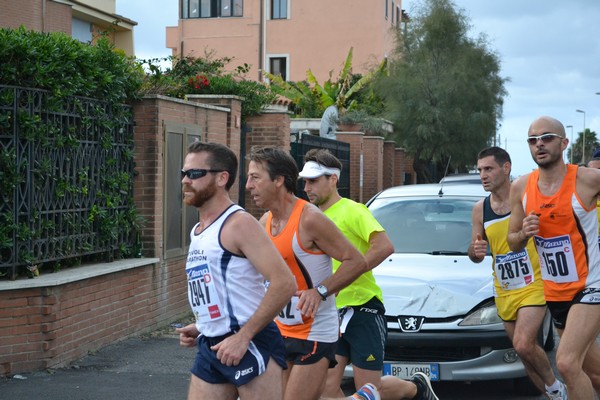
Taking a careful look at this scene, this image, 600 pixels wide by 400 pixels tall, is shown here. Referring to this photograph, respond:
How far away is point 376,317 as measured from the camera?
6.51 m

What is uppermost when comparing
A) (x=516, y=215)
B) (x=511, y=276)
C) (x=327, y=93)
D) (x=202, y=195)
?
(x=327, y=93)

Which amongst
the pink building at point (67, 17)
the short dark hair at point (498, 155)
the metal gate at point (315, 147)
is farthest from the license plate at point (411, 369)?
the pink building at point (67, 17)

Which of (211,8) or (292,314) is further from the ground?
(211,8)

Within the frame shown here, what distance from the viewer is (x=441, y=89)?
39.8 m

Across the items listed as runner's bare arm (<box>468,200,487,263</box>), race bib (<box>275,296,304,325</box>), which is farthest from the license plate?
race bib (<box>275,296,304,325</box>)

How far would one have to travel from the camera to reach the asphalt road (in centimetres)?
830

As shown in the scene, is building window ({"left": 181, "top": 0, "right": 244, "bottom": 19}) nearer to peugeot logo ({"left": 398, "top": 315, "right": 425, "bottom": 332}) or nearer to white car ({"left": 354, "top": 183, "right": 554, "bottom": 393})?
white car ({"left": 354, "top": 183, "right": 554, "bottom": 393})

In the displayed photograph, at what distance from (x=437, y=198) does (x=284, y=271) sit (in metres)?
5.55

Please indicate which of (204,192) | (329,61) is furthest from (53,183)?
(329,61)

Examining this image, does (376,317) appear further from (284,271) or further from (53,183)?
(53,183)

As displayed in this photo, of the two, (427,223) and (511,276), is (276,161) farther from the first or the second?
(427,223)

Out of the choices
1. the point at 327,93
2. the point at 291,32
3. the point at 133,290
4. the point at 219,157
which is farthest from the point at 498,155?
the point at 291,32

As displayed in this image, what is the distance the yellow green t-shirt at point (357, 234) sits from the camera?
650cm

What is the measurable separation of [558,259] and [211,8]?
162ft
